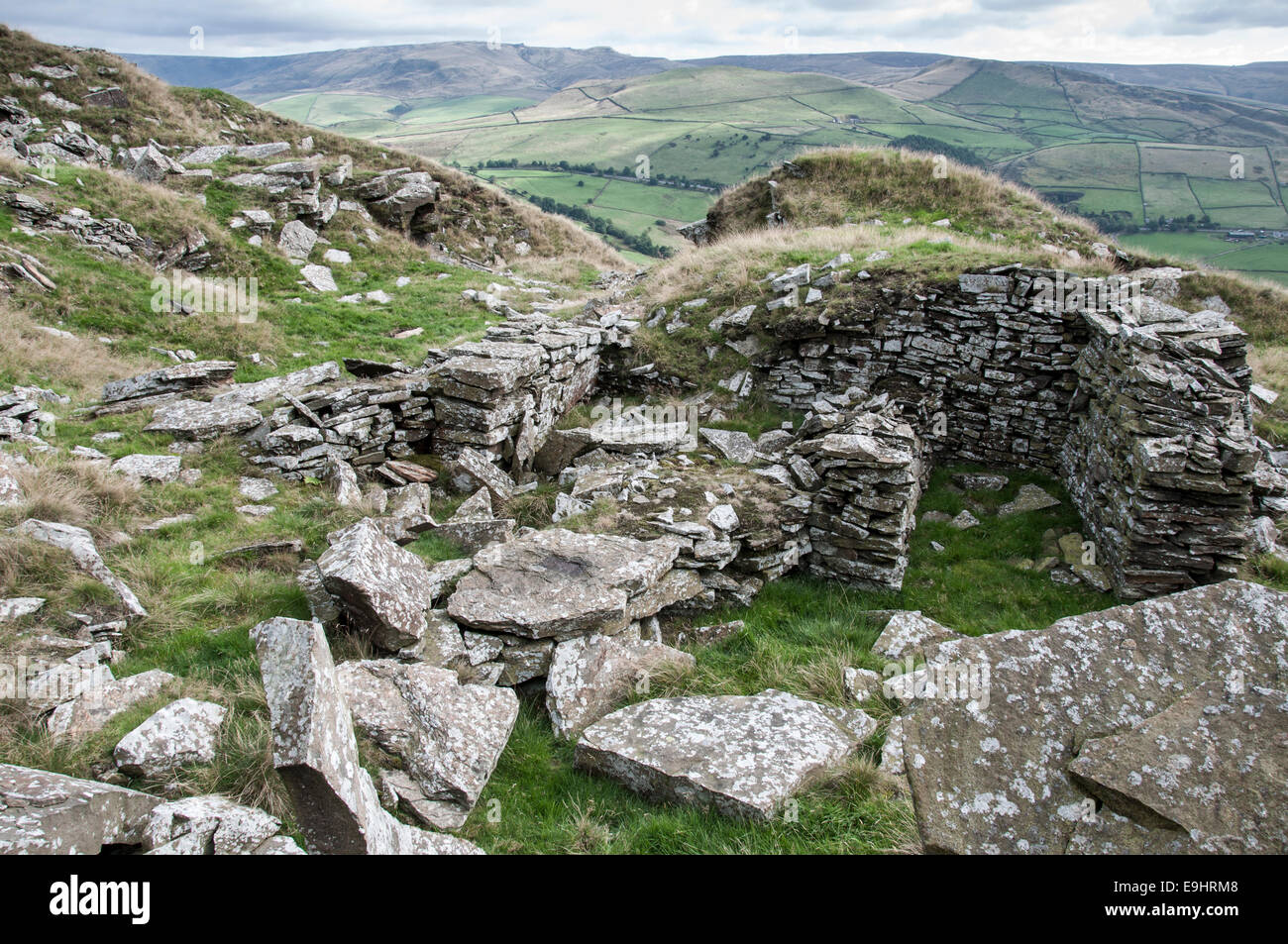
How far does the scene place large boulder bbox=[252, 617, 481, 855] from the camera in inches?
130

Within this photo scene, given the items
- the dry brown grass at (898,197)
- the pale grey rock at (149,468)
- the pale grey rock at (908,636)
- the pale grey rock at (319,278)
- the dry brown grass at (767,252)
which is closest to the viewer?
the pale grey rock at (908,636)

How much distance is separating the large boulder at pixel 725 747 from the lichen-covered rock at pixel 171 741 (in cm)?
281

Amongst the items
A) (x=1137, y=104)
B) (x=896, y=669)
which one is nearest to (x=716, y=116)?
(x=1137, y=104)

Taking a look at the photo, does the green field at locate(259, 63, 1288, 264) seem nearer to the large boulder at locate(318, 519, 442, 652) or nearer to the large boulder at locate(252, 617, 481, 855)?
the large boulder at locate(318, 519, 442, 652)

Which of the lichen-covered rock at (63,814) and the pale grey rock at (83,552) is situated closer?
the lichen-covered rock at (63,814)

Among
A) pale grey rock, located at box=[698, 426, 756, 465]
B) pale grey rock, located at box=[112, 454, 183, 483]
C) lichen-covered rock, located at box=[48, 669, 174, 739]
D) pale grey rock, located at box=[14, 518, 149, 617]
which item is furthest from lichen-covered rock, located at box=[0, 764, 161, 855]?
pale grey rock, located at box=[698, 426, 756, 465]

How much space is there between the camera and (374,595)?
244 inches

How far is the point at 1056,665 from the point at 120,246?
2224cm

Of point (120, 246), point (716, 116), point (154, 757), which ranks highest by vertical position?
point (716, 116)

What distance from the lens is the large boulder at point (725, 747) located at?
15.9 feet

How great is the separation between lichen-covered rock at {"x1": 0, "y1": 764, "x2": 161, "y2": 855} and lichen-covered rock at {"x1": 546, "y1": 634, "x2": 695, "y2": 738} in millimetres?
3071

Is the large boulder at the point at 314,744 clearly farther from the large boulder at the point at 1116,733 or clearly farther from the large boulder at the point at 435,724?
the large boulder at the point at 1116,733

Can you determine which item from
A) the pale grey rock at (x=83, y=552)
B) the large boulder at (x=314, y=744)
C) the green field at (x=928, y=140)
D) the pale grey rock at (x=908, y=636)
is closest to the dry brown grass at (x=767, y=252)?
the pale grey rock at (x=908, y=636)

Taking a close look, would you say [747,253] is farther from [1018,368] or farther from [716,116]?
[716,116]
